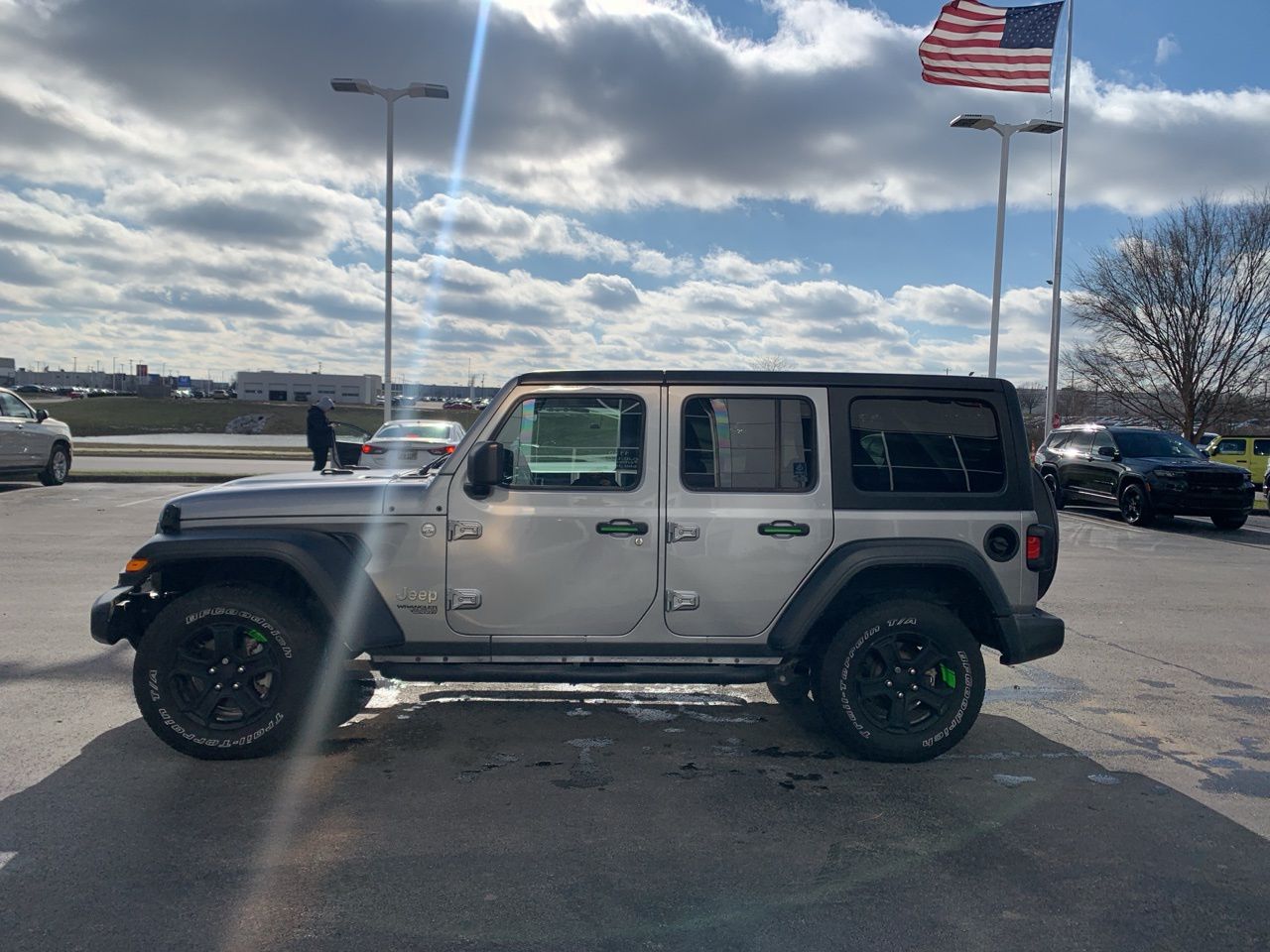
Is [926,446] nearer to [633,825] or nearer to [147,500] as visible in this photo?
[633,825]

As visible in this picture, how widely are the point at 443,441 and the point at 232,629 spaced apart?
463 inches

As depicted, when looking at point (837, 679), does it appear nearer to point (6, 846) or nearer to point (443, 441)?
point (6, 846)

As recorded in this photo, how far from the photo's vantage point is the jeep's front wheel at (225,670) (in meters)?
4.41

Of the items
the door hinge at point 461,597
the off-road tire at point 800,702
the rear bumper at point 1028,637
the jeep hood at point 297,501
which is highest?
the jeep hood at point 297,501

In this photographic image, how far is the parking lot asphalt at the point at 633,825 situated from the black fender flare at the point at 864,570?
0.69m

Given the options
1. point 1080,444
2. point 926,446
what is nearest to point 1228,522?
point 1080,444

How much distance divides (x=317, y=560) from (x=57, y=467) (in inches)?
637

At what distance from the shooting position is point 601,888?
3.40 metres

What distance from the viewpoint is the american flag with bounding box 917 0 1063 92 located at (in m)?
18.8

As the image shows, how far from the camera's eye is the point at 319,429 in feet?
59.1

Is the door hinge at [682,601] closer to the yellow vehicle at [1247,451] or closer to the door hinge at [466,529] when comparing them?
the door hinge at [466,529]

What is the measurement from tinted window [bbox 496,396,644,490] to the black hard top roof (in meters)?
0.10

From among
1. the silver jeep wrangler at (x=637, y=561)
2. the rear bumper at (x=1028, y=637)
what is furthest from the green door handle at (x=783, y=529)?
the rear bumper at (x=1028, y=637)

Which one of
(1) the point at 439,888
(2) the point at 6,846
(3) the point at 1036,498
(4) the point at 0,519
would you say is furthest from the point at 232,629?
(4) the point at 0,519
